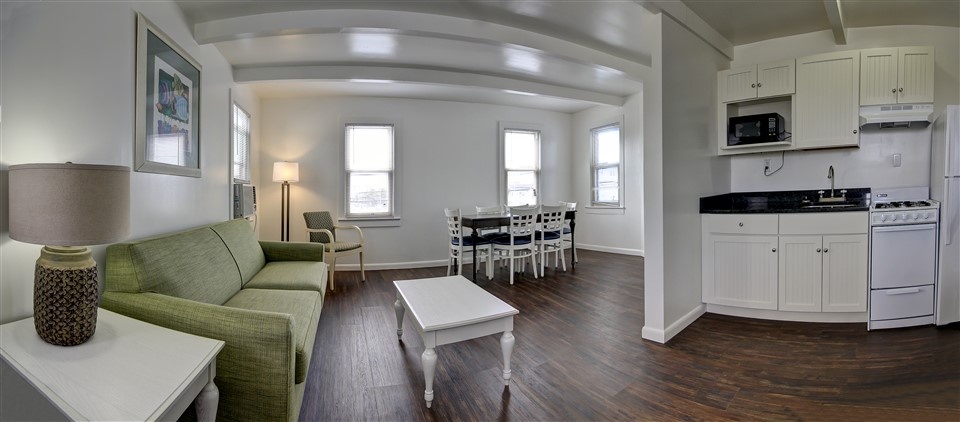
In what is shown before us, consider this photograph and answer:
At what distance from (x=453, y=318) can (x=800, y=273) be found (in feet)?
9.08

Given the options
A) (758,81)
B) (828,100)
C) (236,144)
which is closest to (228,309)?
(236,144)

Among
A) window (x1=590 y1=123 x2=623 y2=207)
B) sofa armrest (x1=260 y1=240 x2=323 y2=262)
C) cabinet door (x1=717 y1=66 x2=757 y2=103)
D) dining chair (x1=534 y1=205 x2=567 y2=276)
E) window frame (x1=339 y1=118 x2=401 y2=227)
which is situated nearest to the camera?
cabinet door (x1=717 y1=66 x2=757 y2=103)

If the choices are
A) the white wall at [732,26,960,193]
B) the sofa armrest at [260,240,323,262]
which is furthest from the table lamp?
the white wall at [732,26,960,193]

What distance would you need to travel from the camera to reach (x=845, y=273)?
2730 millimetres

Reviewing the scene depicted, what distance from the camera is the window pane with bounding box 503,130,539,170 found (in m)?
6.20

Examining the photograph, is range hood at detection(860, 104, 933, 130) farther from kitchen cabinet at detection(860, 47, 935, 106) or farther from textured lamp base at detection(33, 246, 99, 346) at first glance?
textured lamp base at detection(33, 246, 99, 346)

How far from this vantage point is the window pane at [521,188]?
20.5 feet

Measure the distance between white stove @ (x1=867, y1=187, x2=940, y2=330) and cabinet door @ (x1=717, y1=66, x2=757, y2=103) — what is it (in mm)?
1261

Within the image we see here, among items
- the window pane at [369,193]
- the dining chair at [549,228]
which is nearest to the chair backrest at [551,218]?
the dining chair at [549,228]

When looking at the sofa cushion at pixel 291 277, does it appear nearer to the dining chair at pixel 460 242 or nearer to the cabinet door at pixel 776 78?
the dining chair at pixel 460 242

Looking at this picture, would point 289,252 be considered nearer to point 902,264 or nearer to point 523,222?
point 523,222

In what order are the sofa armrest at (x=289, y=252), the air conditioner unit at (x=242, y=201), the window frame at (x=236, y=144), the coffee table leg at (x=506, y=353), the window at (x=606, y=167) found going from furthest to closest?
1. the window at (x=606, y=167)
2. the air conditioner unit at (x=242, y=201)
3. the window frame at (x=236, y=144)
4. the sofa armrest at (x=289, y=252)
5. the coffee table leg at (x=506, y=353)

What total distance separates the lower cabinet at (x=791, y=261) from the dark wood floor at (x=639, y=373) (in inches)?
7.2

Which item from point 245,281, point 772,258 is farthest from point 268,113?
point 772,258
